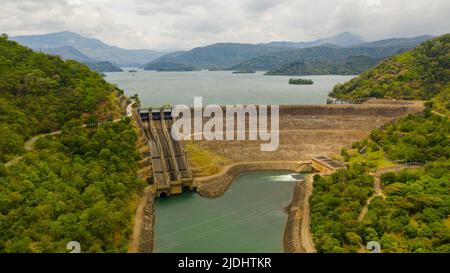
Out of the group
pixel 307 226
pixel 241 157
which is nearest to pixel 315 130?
pixel 241 157

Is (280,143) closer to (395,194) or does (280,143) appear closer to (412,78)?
(395,194)

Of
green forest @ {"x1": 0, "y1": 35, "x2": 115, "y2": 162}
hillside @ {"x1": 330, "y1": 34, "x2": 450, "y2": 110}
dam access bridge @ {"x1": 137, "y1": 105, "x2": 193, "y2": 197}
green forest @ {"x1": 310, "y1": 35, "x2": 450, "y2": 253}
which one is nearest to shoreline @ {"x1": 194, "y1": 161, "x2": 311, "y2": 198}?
dam access bridge @ {"x1": 137, "y1": 105, "x2": 193, "y2": 197}

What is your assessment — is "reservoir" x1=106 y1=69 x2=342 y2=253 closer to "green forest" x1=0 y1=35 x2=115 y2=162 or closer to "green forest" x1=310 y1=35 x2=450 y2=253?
"green forest" x1=310 y1=35 x2=450 y2=253

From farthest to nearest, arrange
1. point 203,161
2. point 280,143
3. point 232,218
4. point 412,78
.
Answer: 1. point 412,78
2. point 280,143
3. point 203,161
4. point 232,218

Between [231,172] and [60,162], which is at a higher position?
[60,162]
